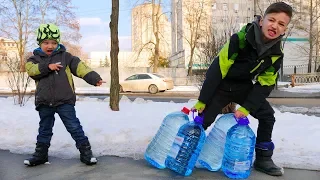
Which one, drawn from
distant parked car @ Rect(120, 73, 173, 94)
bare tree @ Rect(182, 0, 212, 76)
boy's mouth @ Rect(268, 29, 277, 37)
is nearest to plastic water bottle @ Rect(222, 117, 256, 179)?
boy's mouth @ Rect(268, 29, 277, 37)

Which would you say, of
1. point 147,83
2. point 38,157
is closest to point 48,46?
point 38,157

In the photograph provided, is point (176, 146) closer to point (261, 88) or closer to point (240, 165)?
point (240, 165)

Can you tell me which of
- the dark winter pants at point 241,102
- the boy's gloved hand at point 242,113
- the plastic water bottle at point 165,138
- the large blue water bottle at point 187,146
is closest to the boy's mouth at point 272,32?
the dark winter pants at point 241,102

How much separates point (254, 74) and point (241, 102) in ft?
1.17

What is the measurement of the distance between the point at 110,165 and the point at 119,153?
0.41m

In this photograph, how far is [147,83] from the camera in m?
20.5

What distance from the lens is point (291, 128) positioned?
4918 millimetres

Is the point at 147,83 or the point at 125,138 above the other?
the point at 125,138

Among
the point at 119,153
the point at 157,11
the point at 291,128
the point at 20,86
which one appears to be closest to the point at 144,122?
the point at 119,153

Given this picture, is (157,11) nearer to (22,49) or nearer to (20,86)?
(22,49)

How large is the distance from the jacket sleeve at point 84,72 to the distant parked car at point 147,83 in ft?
54.6

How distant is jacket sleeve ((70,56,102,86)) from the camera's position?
3.39 metres

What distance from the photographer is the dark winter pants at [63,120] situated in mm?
3510

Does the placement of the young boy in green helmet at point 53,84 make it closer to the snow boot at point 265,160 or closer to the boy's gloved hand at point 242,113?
the boy's gloved hand at point 242,113
